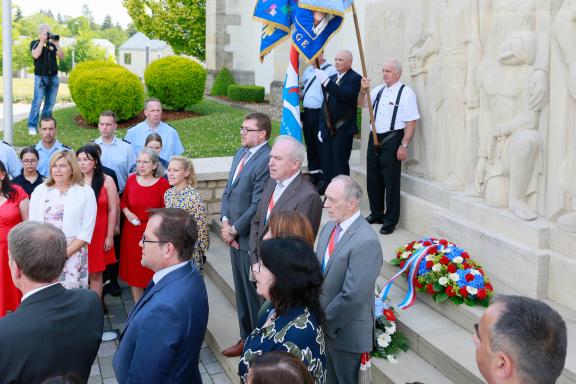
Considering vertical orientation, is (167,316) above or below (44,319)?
below

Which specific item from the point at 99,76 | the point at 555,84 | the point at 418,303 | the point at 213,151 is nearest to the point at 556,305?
the point at 418,303

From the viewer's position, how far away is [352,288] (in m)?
3.99

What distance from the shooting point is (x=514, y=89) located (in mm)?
5711

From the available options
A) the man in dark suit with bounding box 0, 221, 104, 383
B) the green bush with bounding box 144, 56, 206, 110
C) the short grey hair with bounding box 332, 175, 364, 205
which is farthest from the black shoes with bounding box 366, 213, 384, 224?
the green bush with bounding box 144, 56, 206, 110

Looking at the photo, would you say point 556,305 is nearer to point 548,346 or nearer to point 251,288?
point 251,288

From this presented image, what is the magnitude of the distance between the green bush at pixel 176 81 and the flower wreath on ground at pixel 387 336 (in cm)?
1251

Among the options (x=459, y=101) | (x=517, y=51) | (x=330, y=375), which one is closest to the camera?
(x=330, y=375)

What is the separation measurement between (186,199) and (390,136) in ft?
8.20

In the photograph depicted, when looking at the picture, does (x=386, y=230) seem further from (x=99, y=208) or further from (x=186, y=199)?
(x=99, y=208)

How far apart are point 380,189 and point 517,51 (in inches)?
93.9

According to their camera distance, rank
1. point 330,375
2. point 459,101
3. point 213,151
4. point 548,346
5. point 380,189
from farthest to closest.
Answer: point 213,151, point 380,189, point 459,101, point 330,375, point 548,346

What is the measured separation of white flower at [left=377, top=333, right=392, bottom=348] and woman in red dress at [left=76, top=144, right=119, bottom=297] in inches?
115

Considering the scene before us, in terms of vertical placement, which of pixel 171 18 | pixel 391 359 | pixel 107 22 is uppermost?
pixel 107 22

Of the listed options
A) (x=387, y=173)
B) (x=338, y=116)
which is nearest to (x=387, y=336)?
(x=387, y=173)
